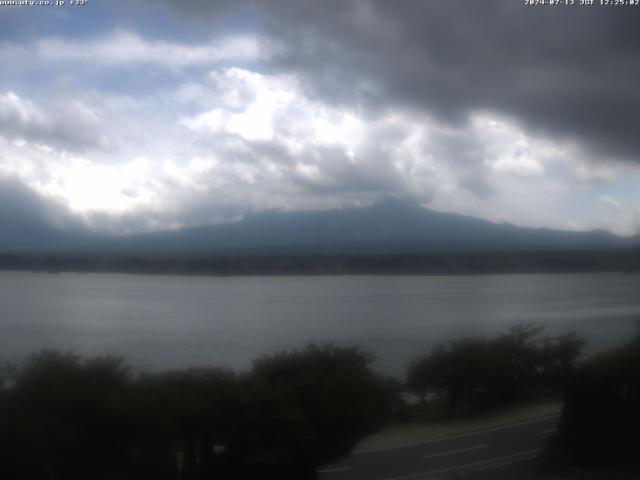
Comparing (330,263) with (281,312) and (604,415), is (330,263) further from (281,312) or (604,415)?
(604,415)

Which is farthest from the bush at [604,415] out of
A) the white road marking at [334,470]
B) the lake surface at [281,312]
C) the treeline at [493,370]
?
the white road marking at [334,470]

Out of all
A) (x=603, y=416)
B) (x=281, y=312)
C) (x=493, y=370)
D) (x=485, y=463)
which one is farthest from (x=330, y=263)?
(x=485, y=463)

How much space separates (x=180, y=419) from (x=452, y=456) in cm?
340

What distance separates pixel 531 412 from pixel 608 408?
1.12 m

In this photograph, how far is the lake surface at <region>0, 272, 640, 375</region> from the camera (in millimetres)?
10539

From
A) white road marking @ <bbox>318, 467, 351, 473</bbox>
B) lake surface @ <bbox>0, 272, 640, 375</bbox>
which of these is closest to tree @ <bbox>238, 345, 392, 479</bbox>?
white road marking @ <bbox>318, 467, 351, 473</bbox>

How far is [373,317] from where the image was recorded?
1423cm

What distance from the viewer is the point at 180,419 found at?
25.3 feet

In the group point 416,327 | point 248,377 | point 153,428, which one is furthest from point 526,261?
point 153,428

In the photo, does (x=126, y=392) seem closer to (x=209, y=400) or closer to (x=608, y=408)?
(x=209, y=400)

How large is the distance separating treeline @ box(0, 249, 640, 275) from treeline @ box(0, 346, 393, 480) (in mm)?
6418

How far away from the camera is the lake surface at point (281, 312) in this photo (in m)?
10.5

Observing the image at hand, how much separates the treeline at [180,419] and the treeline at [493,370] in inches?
60.9

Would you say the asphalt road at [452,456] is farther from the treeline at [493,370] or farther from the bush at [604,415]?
the treeline at [493,370]
